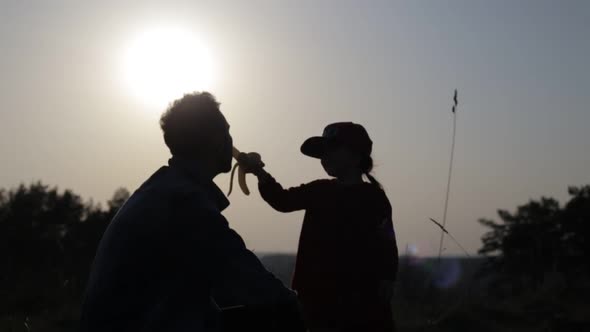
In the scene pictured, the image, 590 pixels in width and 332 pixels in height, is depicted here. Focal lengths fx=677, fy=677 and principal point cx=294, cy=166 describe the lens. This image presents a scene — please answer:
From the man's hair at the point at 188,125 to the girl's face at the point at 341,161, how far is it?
189cm

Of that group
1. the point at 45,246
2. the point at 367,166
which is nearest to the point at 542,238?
Answer: the point at 45,246

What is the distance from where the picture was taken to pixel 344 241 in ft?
15.2

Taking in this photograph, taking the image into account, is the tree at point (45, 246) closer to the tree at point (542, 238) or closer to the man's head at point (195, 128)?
the man's head at point (195, 128)

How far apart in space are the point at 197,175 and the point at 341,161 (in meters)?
1.97

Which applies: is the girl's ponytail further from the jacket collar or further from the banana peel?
the jacket collar

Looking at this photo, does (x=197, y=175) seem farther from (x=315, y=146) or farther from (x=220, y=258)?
(x=315, y=146)

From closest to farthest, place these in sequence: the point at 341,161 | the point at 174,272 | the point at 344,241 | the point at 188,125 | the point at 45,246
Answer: the point at 174,272
the point at 188,125
the point at 344,241
the point at 341,161
the point at 45,246

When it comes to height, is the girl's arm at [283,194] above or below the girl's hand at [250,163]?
below

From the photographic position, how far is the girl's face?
4.93 meters

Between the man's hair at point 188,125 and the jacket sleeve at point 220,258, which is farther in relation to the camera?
the man's hair at point 188,125

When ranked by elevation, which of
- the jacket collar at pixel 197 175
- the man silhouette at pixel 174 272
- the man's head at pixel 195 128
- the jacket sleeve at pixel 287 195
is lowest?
the man silhouette at pixel 174 272

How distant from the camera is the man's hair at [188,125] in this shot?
312 centimetres

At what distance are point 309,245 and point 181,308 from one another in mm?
1967

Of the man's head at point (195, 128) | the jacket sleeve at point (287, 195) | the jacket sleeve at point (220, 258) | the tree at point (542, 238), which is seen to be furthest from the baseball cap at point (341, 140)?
the tree at point (542, 238)
